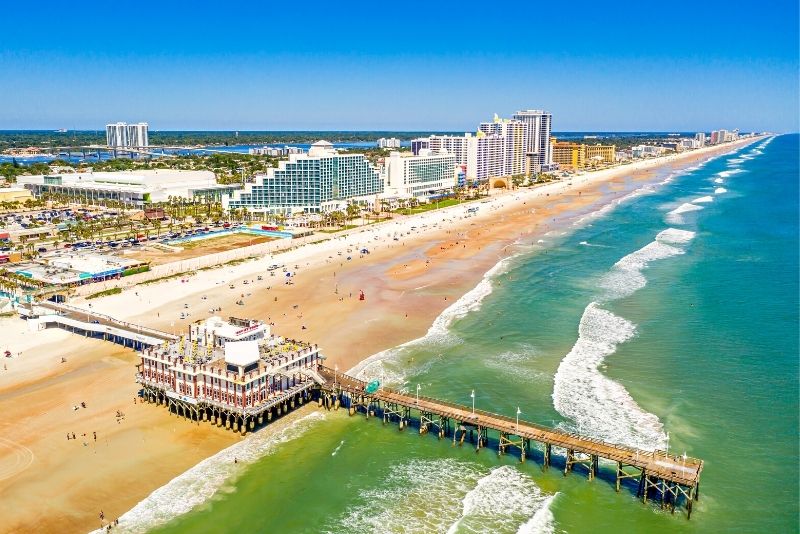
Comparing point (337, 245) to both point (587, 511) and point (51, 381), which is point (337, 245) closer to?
point (51, 381)

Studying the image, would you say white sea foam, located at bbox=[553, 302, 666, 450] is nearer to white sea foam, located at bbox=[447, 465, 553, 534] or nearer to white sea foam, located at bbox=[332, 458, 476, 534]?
white sea foam, located at bbox=[447, 465, 553, 534]

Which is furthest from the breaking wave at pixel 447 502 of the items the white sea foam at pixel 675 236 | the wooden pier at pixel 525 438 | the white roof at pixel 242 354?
the white sea foam at pixel 675 236

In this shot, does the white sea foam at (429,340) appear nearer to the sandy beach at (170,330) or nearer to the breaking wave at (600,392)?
the sandy beach at (170,330)

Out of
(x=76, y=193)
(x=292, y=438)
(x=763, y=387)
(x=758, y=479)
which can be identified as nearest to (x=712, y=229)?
(x=763, y=387)

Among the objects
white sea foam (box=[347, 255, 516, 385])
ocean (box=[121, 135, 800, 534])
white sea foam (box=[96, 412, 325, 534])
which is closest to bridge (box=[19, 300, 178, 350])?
white sea foam (box=[96, 412, 325, 534])

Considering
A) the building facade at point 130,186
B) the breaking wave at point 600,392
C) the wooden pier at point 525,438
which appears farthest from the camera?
the building facade at point 130,186
